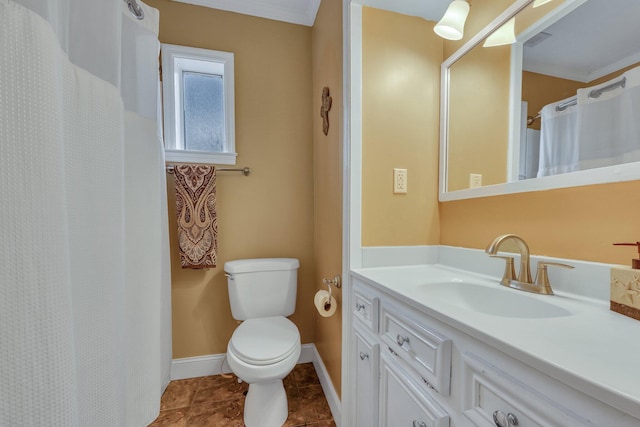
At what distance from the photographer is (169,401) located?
146cm

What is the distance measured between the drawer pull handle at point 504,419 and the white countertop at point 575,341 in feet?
0.37

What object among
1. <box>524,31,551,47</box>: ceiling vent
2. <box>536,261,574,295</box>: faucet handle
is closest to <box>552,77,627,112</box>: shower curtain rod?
<box>524,31,551,47</box>: ceiling vent

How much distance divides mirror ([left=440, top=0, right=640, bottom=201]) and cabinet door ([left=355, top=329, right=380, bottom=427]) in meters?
0.77

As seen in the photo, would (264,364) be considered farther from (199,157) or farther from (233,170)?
(199,157)

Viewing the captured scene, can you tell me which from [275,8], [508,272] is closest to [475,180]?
[508,272]

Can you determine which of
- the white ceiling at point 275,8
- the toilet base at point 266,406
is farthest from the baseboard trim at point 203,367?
the white ceiling at point 275,8

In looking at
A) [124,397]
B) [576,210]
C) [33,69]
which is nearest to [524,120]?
[576,210]

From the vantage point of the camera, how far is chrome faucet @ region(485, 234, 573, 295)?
0.75m

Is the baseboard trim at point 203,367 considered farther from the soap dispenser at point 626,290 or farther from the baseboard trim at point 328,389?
the soap dispenser at point 626,290

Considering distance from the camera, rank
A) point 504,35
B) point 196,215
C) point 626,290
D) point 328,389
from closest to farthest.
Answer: point 626,290
point 504,35
point 328,389
point 196,215

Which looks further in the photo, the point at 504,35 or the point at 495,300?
the point at 504,35

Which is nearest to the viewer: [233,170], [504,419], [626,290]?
[504,419]

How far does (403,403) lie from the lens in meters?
0.73

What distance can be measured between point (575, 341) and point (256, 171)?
1702 millimetres
